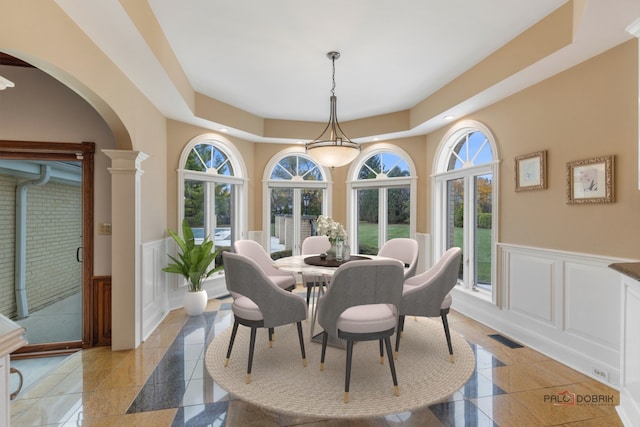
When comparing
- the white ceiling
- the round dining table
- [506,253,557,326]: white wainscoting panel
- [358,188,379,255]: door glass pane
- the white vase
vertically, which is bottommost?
the white vase

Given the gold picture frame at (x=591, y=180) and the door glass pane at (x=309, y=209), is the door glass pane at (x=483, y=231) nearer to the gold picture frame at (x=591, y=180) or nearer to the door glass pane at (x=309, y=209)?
the gold picture frame at (x=591, y=180)

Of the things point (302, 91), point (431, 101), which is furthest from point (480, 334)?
point (302, 91)

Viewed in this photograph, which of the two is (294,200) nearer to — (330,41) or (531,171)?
(330,41)

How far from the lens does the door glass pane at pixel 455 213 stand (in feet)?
14.2

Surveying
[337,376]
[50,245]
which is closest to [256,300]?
[337,376]

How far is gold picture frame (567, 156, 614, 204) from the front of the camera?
2434 mm

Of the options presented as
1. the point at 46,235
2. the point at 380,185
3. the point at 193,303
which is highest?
the point at 380,185

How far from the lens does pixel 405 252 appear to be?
381cm

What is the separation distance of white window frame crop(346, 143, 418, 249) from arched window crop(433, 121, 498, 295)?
16.7 inches

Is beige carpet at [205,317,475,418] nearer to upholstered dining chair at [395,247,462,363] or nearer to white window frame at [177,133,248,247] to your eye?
upholstered dining chair at [395,247,462,363]

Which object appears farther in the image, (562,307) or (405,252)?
(405,252)

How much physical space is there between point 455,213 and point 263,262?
281 cm

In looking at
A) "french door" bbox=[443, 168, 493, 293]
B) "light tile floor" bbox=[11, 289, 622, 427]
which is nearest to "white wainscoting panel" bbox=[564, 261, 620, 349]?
"light tile floor" bbox=[11, 289, 622, 427]

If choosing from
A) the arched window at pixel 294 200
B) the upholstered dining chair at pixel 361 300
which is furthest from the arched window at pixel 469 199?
the upholstered dining chair at pixel 361 300
